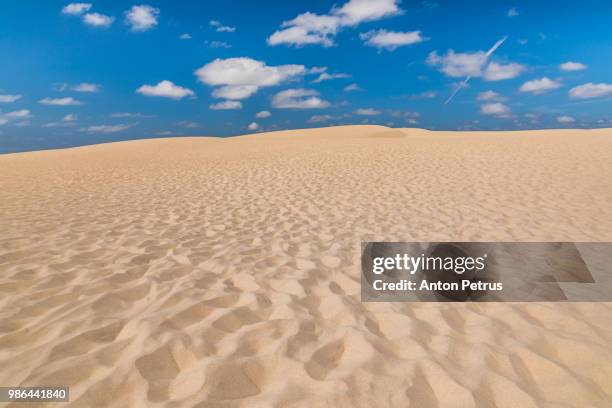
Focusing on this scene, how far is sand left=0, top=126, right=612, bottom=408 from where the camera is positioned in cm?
250

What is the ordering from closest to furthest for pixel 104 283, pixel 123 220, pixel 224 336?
1. pixel 224 336
2. pixel 104 283
3. pixel 123 220

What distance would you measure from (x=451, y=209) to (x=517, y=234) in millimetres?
1922

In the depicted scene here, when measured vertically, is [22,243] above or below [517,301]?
above

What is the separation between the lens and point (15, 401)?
92.9 inches

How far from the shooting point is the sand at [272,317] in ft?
8.21

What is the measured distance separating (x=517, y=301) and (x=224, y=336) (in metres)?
3.15

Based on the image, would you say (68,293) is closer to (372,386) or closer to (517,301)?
(372,386)

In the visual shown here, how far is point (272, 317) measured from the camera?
11.3ft

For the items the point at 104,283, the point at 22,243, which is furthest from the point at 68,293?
the point at 22,243

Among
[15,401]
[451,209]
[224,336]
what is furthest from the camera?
[451,209]

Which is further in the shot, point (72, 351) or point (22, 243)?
point (22, 243)

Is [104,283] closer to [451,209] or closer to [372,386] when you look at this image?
[372,386]

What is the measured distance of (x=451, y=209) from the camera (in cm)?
807

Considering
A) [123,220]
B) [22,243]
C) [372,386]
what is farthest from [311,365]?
[123,220]
